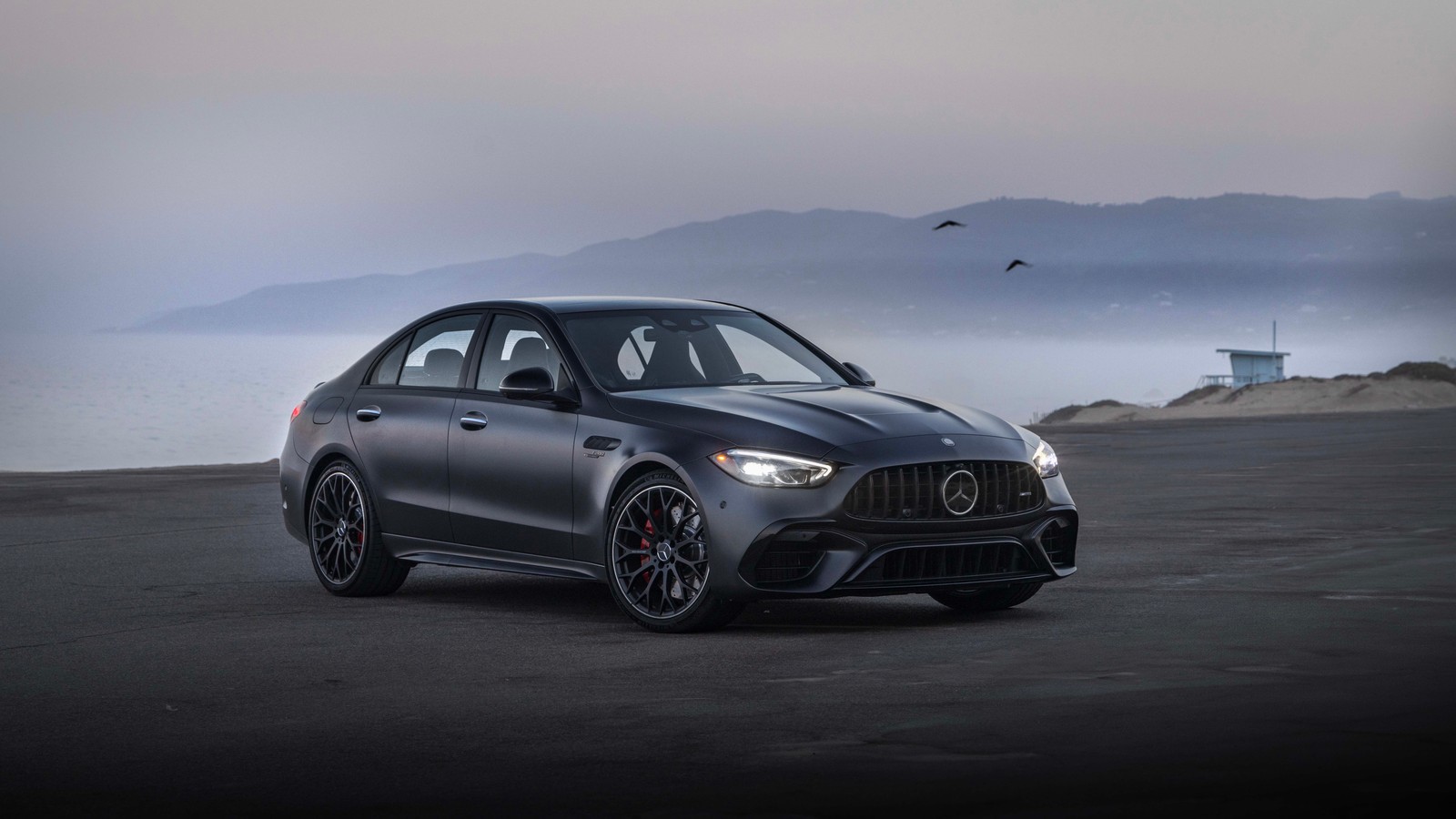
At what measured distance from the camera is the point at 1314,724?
643cm

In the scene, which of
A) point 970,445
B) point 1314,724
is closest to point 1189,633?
point 970,445

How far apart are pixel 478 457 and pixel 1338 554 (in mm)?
5948

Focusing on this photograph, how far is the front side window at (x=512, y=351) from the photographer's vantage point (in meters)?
10.2

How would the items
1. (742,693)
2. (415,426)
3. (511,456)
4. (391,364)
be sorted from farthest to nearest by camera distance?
(391,364) → (415,426) → (511,456) → (742,693)

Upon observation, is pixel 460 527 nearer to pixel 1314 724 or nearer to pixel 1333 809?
pixel 1314 724

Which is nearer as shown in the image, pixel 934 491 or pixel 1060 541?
pixel 934 491

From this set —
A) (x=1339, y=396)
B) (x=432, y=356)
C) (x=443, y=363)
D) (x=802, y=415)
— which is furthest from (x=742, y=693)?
(x=1339, y=396)

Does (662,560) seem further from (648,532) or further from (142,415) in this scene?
(142,415)

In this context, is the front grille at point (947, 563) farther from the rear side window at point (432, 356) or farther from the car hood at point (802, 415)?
the rear side window at point (432, 356)

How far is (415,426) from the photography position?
10703mm

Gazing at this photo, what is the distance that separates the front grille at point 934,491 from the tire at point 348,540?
11.0ft

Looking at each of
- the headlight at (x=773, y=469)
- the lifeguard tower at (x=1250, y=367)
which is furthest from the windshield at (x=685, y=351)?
the lifeguard tower at (x=1250, y=367)

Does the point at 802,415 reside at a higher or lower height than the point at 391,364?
lower

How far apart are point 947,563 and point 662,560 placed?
4.43 ft
